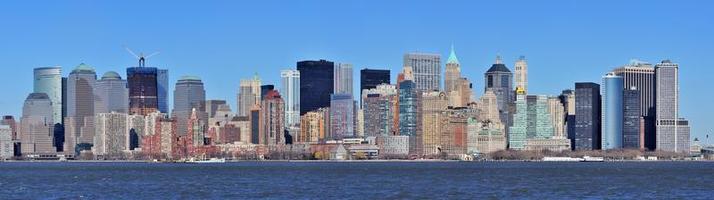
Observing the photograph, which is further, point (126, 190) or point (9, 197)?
point (126, 190)

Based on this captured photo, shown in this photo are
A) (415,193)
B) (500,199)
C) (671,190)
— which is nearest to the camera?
(500,199)

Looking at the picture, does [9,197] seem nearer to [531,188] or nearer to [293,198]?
[293,198]

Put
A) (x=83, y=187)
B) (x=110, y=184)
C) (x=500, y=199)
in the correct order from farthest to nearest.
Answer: (x=110, y=184) < (x=83, y=187) < (x=500, y=199)

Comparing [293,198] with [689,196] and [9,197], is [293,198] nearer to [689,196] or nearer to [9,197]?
[9,197]

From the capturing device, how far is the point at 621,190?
4294 inches

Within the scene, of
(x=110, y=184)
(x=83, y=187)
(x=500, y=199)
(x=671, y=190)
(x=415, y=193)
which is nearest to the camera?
(x=500, y=199)

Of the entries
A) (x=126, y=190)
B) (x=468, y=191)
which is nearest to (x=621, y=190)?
(x=468, y=191)

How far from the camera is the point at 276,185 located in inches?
4840

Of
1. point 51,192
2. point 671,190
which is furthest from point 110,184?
point 671,190

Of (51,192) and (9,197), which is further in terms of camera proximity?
(51,192)

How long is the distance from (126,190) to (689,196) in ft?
144

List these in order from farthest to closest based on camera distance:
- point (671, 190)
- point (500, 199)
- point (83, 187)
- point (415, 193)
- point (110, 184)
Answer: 1. point (110, 184)
2. point (83, 187)
3. point (671, 190)
4. point (415, 193)
5. point (500, 199)

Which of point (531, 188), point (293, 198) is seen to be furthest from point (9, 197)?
point (531, 188)

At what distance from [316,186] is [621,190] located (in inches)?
1051
